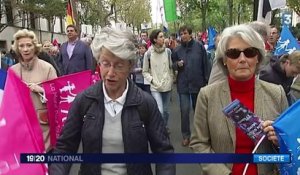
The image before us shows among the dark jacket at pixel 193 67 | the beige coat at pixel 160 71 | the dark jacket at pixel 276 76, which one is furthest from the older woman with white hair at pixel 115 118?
the beige coat at pixel 160 71

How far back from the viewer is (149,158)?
7.11 feet

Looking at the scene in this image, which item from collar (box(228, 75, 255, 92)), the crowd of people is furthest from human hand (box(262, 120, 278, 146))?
collar (box(228, 75, 255, 92))

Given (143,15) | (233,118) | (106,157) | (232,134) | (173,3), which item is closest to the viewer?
(106,157)

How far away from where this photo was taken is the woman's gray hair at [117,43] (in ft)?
8.41

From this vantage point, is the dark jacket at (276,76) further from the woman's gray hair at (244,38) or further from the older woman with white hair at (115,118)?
the older woman with white hair at (115,118)

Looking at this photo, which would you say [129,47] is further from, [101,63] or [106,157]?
[106,157]

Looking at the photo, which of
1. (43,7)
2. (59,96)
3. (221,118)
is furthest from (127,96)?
(43,7)

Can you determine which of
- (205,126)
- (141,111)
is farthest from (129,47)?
(205,126)

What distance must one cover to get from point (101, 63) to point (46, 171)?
62 cm

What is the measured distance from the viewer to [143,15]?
75.3 metres

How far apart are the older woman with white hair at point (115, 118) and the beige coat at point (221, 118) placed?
21cm

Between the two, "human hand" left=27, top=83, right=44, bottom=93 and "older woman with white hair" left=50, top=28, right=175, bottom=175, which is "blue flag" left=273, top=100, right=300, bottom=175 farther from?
"human hand" left=27, top=83, right=44, bottom=93

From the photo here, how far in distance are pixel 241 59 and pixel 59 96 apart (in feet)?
9.43

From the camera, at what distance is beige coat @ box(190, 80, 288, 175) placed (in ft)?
8.66
